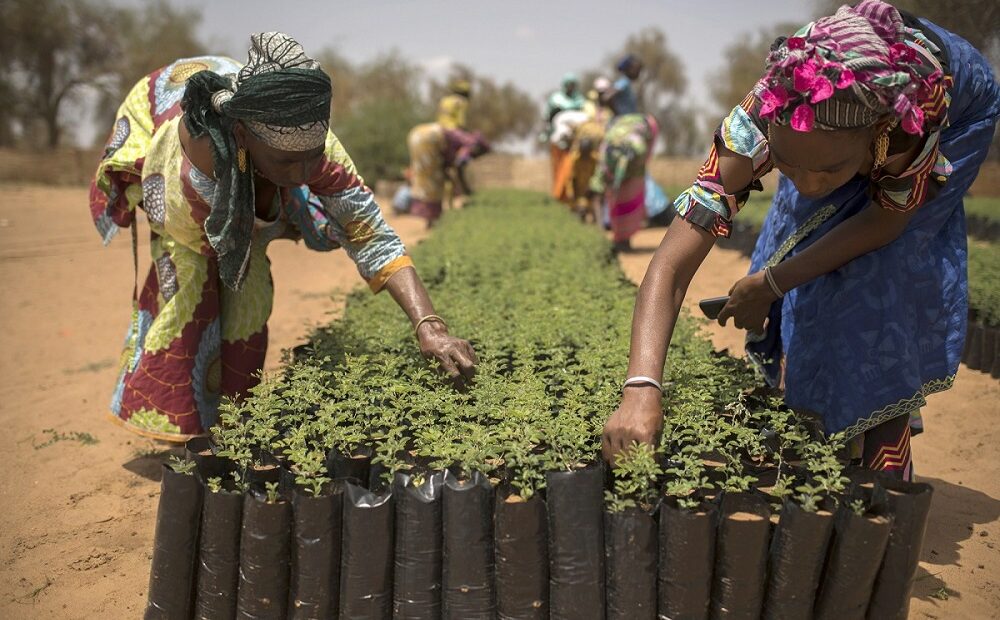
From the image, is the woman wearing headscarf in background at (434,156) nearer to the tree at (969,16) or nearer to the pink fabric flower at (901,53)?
the tree at (969,16)

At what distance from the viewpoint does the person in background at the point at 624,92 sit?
11.5 m

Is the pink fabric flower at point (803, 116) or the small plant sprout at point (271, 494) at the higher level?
the pink fabric flower at point (803, 116)

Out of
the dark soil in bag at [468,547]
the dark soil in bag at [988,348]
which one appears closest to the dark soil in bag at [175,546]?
the dark soil in bag at [468,547]

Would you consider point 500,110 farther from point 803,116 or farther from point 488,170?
point 803,116

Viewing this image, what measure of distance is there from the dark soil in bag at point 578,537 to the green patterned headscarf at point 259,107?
155cm

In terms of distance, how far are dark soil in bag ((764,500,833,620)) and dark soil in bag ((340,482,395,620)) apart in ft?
3.54

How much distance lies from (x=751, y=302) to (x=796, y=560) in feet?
3.78

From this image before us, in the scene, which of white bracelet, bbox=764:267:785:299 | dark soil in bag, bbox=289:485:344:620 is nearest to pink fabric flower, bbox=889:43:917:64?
white bracelet, bbox=764:267:785:299

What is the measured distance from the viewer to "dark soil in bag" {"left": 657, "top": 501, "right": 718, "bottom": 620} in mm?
2268

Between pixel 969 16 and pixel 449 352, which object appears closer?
pixel 449 352

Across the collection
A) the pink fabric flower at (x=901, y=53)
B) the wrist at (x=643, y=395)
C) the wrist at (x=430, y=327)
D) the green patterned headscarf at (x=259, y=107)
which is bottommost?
the wrist at (x=430, y=327)

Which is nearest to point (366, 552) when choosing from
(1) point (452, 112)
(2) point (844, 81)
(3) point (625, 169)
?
(2) point (844, 81)

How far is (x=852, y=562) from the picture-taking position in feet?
7.37

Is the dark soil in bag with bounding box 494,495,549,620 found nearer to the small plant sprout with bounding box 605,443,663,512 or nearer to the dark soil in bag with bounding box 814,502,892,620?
the small plant sprout with bounding box 605,443,663,512
